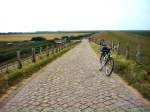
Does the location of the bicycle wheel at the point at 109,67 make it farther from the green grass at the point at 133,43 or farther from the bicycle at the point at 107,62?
the green grass at the point at 133,43

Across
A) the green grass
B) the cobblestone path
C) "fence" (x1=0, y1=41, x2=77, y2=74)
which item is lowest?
the green grass

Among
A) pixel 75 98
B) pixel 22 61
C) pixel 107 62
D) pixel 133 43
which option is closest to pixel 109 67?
pixel 107 62

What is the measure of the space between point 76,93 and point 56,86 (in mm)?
Result: 1531

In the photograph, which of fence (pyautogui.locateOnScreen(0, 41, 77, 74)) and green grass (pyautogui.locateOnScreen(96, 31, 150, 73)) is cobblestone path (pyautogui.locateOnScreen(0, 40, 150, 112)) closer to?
fence (pyautogui.locateOnScreen(0, 41, 77, 74))

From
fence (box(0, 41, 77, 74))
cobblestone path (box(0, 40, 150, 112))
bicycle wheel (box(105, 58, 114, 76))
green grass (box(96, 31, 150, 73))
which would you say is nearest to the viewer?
cobblestone path (box(0, 40, 150, 112))

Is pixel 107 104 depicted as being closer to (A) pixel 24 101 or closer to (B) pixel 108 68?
(A) pixel 24 101

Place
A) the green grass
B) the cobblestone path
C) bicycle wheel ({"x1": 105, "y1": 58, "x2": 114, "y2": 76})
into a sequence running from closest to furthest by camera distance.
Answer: the cobblestone path, bicycle wheel ({"x1": 105, "y1": 58, "x2": 114, "y2": 76}), the green grass

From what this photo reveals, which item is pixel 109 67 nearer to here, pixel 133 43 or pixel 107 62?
pixel 107 62

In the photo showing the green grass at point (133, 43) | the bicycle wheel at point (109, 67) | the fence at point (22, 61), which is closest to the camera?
the bicycle wheel at point (109, 67)

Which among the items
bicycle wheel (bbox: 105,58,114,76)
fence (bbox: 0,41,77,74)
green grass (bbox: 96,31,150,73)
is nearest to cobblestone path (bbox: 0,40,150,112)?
bicycle wheel (bbox: 105,58,114,76)

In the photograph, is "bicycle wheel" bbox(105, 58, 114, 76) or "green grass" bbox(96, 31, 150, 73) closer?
"bicycle wheel" bbox(105, 58, 114, 76)

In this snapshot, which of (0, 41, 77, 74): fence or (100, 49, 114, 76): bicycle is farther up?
(100, 49, 114, 76): bicycle

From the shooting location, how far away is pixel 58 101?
7320 mm

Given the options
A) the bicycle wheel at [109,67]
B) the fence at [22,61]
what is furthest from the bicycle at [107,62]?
the fence at [22,61]
